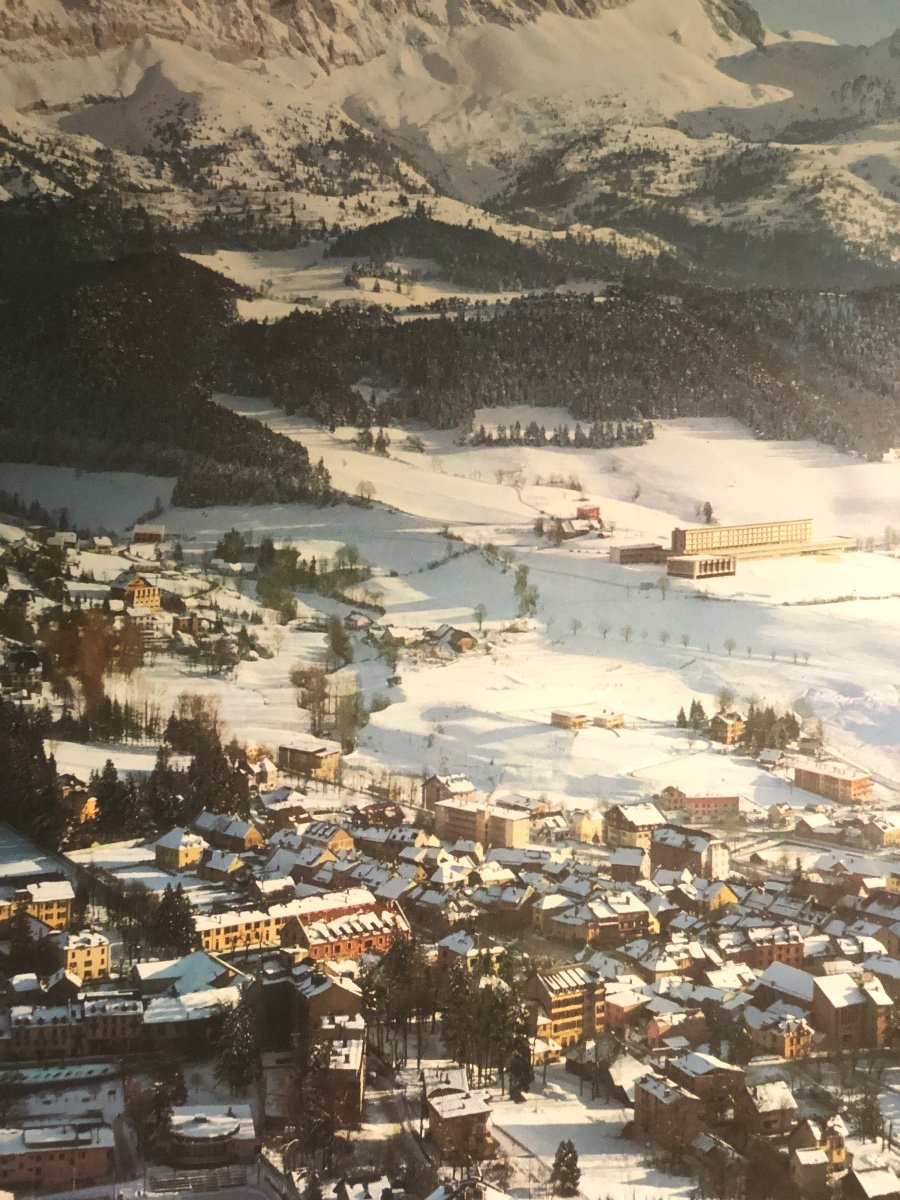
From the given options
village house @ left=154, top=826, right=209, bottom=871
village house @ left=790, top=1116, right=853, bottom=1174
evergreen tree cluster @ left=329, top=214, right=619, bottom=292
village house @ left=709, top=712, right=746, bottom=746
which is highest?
evergreen tree cluster @ left=329, top=214, right=619, bottom=292

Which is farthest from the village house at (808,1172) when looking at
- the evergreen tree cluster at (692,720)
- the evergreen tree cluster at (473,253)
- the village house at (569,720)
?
the evergreen tree cluster at (473,253)

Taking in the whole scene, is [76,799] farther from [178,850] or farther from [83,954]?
[83,954]

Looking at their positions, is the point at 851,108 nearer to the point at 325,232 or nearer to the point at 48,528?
the point at 325,232

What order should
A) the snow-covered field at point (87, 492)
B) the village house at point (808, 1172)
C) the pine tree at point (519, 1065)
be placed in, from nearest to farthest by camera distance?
1. the village house at point (808, 1172)
2. the pine tree at point (519, 1065)
3. the snow-covered field at point (87, 492)

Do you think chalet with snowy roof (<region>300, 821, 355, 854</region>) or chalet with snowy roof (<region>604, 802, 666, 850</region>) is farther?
chalet with snowy roof (<region>604, 802, 666, 850</region>)

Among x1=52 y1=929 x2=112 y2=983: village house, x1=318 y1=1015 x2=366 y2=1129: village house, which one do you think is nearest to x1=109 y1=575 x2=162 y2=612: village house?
Result: x1=52 y1=929 x2=112 y2=983: village house

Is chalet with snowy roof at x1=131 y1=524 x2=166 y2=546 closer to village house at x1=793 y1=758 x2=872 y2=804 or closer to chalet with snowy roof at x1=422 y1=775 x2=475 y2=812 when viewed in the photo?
chalet with snowy roof at x1=422 y1=775 x2=475 y2=812

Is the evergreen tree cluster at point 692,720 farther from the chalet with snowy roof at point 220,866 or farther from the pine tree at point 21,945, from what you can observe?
the pine tree at point 21,945
